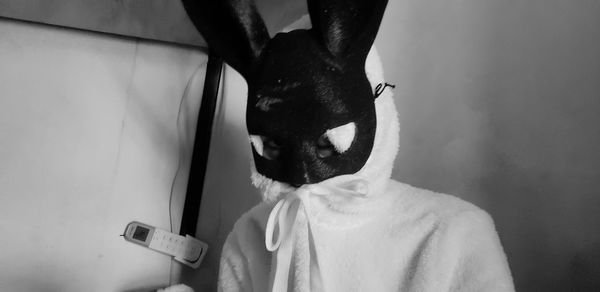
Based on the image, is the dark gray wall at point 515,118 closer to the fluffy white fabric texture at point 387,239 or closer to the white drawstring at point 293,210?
the fluffy white fabric texture at point 387,239

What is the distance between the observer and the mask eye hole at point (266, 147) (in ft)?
2.33

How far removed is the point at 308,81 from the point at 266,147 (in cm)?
12

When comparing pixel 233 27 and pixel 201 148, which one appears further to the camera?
pixel 201 148

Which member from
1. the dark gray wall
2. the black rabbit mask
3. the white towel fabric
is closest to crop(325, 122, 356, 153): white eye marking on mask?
the black rabbit mask

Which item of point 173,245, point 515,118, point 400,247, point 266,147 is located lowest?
point 173,245

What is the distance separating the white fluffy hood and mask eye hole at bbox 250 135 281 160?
4cm

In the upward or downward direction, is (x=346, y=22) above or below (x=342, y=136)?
above

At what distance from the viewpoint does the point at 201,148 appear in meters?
1.17

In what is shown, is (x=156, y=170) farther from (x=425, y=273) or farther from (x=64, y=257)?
(x=425, y=273)

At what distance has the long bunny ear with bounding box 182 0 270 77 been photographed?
68 cm

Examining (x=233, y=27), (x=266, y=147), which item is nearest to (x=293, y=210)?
(x=266, y=147)

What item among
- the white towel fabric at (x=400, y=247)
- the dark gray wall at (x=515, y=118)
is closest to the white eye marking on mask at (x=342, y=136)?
the white towel fabric at (x=400, y=247)

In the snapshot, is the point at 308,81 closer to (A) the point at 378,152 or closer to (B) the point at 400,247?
(A) the point at 378,152

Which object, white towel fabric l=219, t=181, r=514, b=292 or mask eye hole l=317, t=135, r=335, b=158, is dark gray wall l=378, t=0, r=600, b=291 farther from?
mask eye hole l=317, t=135, r=335, b=158
